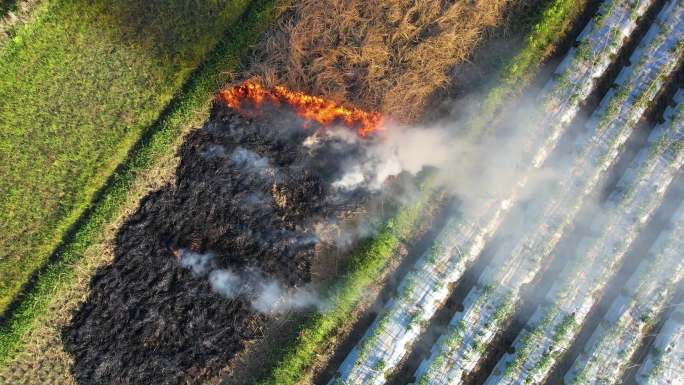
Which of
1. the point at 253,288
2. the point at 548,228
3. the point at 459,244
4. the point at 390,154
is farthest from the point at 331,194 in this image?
the point at 548,228

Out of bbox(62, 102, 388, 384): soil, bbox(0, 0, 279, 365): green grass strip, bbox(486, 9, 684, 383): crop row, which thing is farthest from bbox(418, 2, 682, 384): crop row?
bbox(0, 0, 279, 365): green grass strip

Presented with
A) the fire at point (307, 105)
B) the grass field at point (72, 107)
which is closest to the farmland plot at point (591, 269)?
the fire at point (307, 105)

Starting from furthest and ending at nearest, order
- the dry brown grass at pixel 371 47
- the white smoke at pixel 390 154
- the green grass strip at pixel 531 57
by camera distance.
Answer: the white smoke at pixel 390 154
the green grass strip at pixel 531 57
the dry brown grass at pixel 371 47

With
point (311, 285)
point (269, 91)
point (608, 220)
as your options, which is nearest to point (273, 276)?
point (311, 285)

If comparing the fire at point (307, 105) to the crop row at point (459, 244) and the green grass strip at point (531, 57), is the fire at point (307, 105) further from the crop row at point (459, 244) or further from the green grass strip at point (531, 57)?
the crop row at point (459, 244)

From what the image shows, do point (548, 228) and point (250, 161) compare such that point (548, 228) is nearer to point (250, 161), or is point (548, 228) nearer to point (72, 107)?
point (250, 161)

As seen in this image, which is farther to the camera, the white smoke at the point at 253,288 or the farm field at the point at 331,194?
the white smoke at the point at 253,288

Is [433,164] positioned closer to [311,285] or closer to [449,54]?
[449,54]
